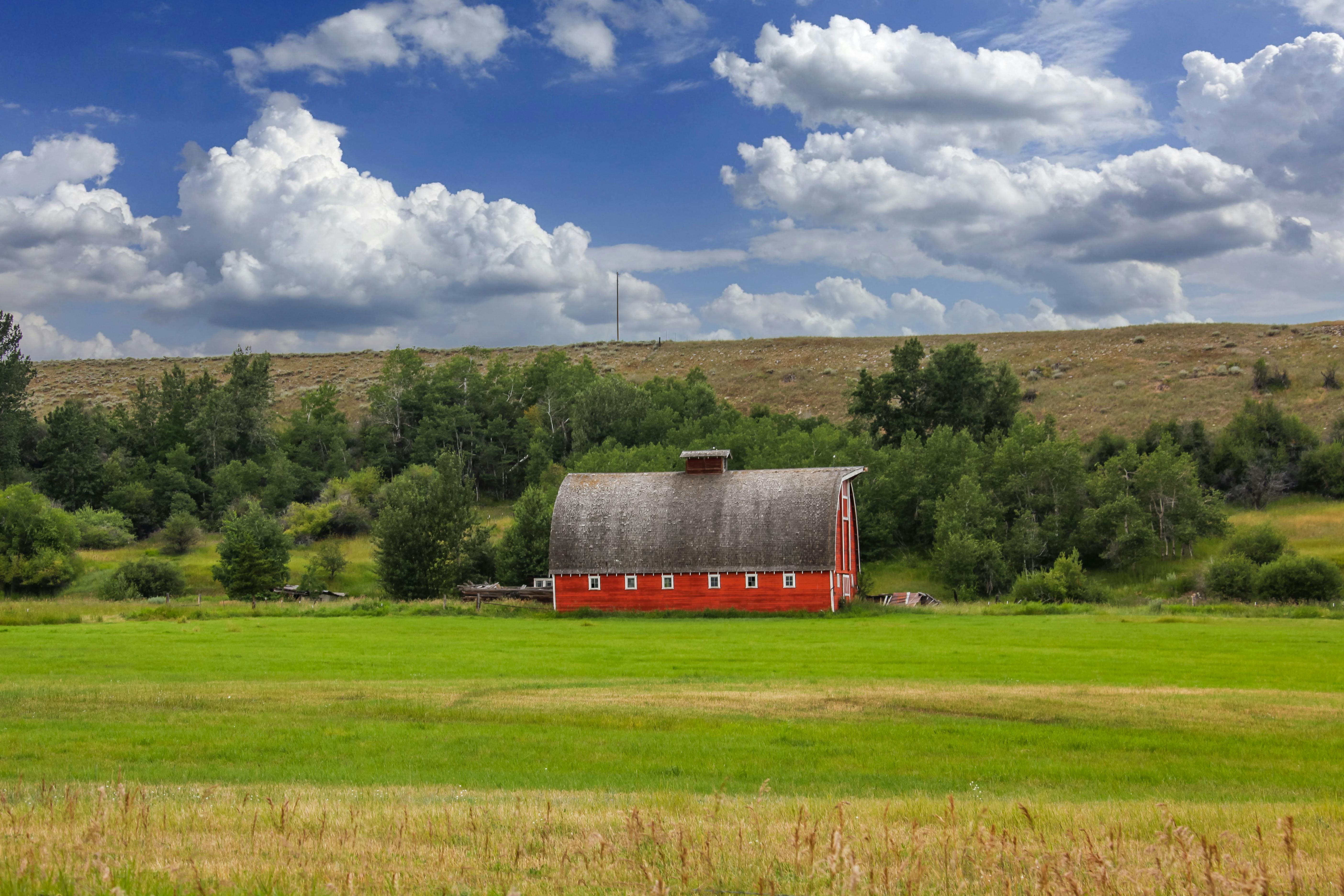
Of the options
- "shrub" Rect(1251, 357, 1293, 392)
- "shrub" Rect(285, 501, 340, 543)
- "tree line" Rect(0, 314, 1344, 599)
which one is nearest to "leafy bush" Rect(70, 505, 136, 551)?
"tree line" Rect(0, 314, 1344, 599)

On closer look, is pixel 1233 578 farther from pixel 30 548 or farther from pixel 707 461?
pixel 30 548

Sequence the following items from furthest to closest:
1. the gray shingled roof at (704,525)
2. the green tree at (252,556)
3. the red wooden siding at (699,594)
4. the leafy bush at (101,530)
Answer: the leafy bush at (101,530)
the green tree at (252,556)
the gray shingled roof at (704,525)
the red wooden siding at (699,594)

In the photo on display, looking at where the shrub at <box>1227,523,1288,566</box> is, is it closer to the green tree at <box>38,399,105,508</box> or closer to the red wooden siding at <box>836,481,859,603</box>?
the red wooden siding at <box>836,481,859,603</box>

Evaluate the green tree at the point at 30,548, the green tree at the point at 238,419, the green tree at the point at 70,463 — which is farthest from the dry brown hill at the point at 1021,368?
the green tree at the point at 30,548

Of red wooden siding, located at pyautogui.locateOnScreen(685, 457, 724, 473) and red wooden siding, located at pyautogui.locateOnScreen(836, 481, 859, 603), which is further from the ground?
red wooden siding, located at pyautogui.locateOnScreen(685, 457, 724, 473)

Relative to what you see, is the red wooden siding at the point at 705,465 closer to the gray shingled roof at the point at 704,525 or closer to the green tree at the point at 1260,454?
the gray shingled roof at the point at 704,525

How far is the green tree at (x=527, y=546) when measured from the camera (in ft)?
220

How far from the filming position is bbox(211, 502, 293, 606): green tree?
203ft

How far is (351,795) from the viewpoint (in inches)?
450

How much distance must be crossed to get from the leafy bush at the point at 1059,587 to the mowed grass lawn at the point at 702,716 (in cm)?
2228

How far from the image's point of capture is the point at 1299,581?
172ft

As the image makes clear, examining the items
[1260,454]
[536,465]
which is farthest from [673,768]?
[536,465]

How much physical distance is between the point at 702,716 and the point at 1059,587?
44999 millimetres

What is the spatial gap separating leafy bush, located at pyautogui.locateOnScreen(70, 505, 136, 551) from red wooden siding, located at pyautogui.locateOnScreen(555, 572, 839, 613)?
44763 millimetres
